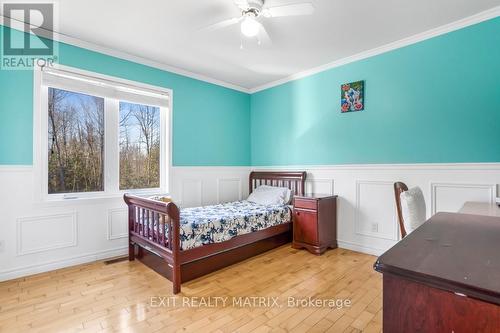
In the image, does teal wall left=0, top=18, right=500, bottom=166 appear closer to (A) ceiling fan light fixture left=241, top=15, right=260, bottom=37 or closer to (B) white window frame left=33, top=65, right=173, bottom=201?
(B) white window frame left=33, top=65, right=173, bottom=201

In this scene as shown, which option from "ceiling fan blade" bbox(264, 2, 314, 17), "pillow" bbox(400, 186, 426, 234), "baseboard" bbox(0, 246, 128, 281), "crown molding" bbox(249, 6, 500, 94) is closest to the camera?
"pillow" bbox(400, 186, 426, 234)

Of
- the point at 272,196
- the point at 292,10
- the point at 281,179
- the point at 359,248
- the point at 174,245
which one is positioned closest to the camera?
the point at 292,10

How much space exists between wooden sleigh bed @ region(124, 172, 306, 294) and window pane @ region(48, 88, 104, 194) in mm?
630

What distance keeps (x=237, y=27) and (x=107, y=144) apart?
6.91ft

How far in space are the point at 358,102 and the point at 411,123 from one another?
0.68 meters

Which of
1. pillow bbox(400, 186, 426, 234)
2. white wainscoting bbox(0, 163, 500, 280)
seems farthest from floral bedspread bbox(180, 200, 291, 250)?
pillow bbox(400, 186, 426, 234)

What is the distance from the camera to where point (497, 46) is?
7.86 ft

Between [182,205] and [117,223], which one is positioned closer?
[117,223]

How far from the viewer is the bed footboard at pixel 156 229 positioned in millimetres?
2293

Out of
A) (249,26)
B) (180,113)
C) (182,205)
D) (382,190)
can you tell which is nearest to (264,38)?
(249,26)

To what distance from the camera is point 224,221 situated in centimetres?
278

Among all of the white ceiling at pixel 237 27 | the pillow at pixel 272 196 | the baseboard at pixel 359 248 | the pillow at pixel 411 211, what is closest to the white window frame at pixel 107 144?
the white ceiling at pixel 237 27

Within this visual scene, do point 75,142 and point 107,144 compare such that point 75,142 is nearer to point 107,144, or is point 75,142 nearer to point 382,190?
point 107,144

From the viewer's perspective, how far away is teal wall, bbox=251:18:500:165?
246 centimetres
